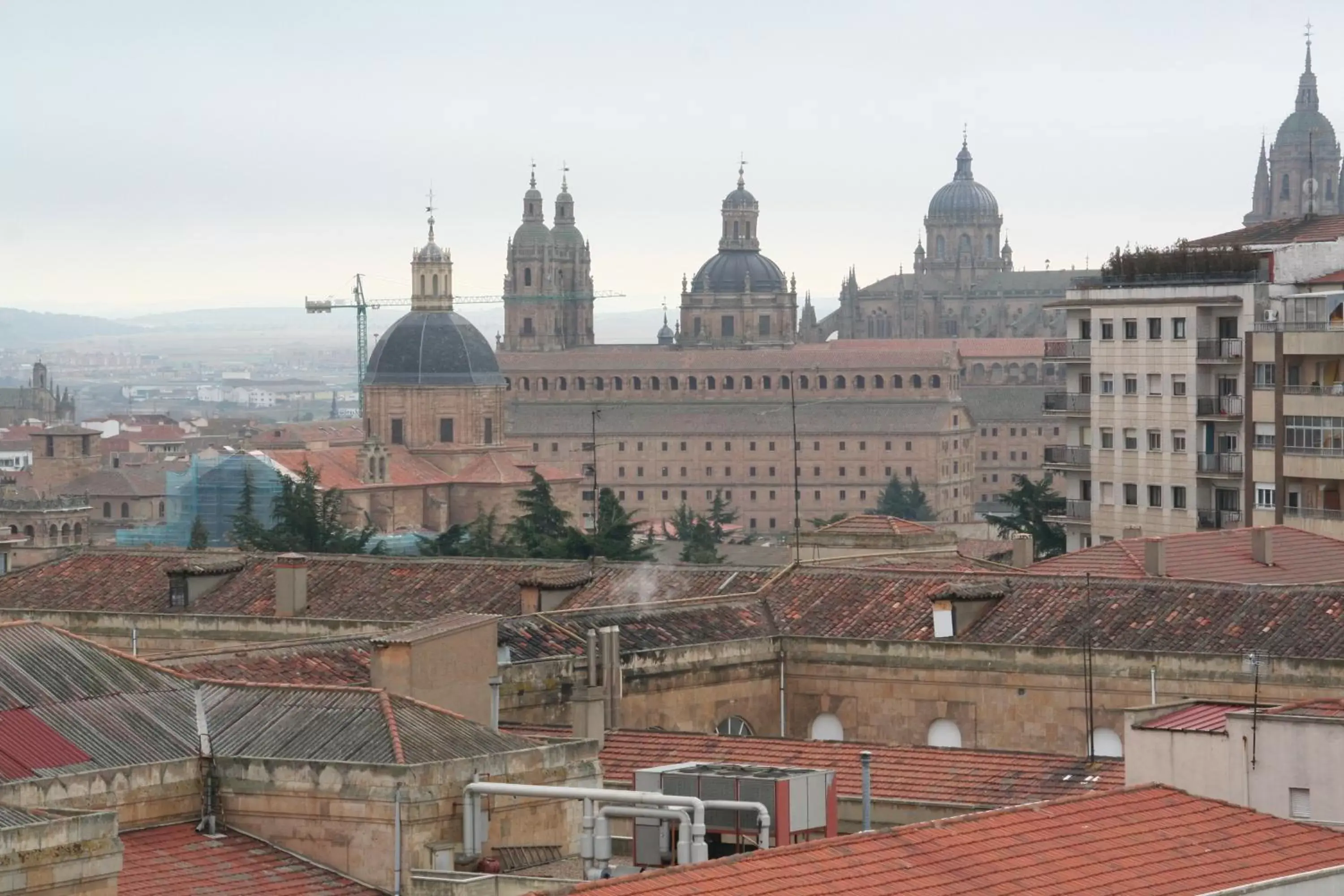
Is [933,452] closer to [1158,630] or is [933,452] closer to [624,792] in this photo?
[1158,630]

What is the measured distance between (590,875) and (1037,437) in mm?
170841

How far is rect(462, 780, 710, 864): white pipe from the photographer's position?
19.0 metres

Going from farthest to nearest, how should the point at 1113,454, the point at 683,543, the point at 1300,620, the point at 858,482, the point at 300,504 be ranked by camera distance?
the point at 858,482 < the point at 683,543 < the point at 300,504 < the point at 1113,454 < the point at 1300,620

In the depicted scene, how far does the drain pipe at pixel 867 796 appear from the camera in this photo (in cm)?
2416

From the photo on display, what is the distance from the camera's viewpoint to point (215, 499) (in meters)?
130

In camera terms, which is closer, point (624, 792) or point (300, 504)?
point (624, 792)

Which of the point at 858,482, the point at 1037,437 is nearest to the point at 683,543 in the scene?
the point at 858,482

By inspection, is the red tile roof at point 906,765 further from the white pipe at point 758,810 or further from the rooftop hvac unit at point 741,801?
the white pipe at point 758,810

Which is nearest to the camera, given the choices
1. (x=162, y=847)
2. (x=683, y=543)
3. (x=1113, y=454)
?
(x=162, y=847)

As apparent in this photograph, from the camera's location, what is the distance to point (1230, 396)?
58.8m

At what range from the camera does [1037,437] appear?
189125 millimetres

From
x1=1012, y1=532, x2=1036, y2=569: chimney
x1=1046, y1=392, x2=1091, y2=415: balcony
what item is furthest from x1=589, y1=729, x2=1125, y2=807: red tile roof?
x1=1046, y1=392, x2=1091, y2=415: balcony

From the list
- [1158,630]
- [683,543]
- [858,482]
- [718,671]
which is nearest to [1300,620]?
[1158,630]

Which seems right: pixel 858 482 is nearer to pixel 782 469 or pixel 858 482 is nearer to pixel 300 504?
pixel 782 469
